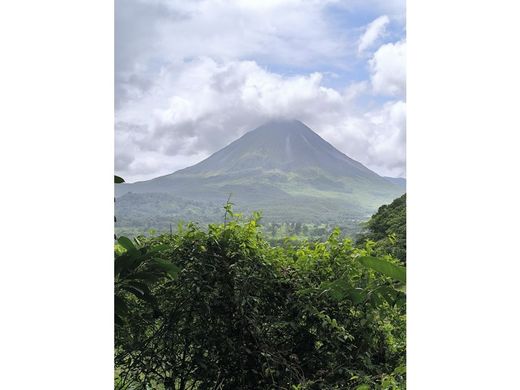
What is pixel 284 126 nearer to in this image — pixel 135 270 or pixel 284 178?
pixel 284 178

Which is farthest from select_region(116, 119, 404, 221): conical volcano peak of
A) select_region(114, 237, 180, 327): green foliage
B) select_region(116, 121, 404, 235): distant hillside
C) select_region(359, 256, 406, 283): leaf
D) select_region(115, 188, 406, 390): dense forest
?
select_region(359, 256, 406, 283): leaf

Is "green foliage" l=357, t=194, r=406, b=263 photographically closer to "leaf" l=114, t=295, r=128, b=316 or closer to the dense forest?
the dense forest

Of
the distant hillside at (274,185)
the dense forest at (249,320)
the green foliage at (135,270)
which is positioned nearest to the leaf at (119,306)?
the green foliage at (135,270)

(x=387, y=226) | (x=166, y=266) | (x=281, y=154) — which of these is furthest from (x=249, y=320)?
(x=281, y=154)

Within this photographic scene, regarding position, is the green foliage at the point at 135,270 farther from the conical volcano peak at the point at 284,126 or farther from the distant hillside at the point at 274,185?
the conical volcano peak at the point at 284,126
